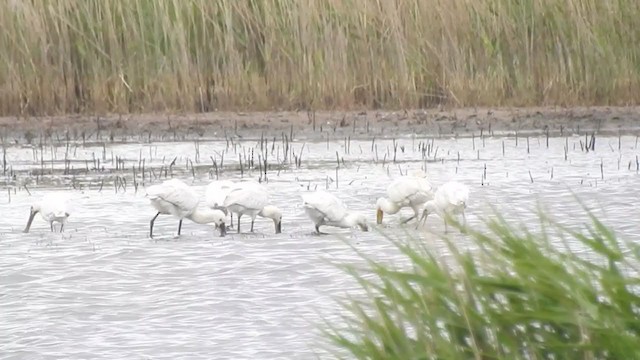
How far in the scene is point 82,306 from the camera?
7.28m

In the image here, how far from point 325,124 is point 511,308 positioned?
396 inches

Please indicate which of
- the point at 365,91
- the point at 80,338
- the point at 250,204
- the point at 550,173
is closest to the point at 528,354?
the point at 80,338

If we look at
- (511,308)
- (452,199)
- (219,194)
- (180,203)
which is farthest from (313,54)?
(511,308)

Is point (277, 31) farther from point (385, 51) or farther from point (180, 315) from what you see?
point (180, 315)

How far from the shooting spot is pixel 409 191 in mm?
9344

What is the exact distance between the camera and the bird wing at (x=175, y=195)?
29.4 feet

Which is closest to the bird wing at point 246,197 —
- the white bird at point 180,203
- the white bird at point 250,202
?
the white bird at point 250,202

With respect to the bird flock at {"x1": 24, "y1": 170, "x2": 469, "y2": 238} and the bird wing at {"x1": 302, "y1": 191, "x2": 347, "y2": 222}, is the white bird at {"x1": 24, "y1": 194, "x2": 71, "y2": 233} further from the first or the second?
the bird wing at {"x1": 302, "y1": 191, "x2": 347, "y2": 222}

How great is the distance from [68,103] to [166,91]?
867 millimetres

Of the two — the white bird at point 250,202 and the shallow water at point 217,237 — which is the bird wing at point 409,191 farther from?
the white bird at point 250,202

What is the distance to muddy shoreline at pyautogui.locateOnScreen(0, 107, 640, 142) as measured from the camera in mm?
13969

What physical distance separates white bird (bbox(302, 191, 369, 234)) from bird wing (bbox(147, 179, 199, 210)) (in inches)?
25.2

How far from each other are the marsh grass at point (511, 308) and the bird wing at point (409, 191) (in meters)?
5.07

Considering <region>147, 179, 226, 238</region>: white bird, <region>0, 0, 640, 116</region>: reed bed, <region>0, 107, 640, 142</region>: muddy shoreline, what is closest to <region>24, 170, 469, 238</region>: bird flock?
<region>147, 179, 226, 238</region>: white bird
